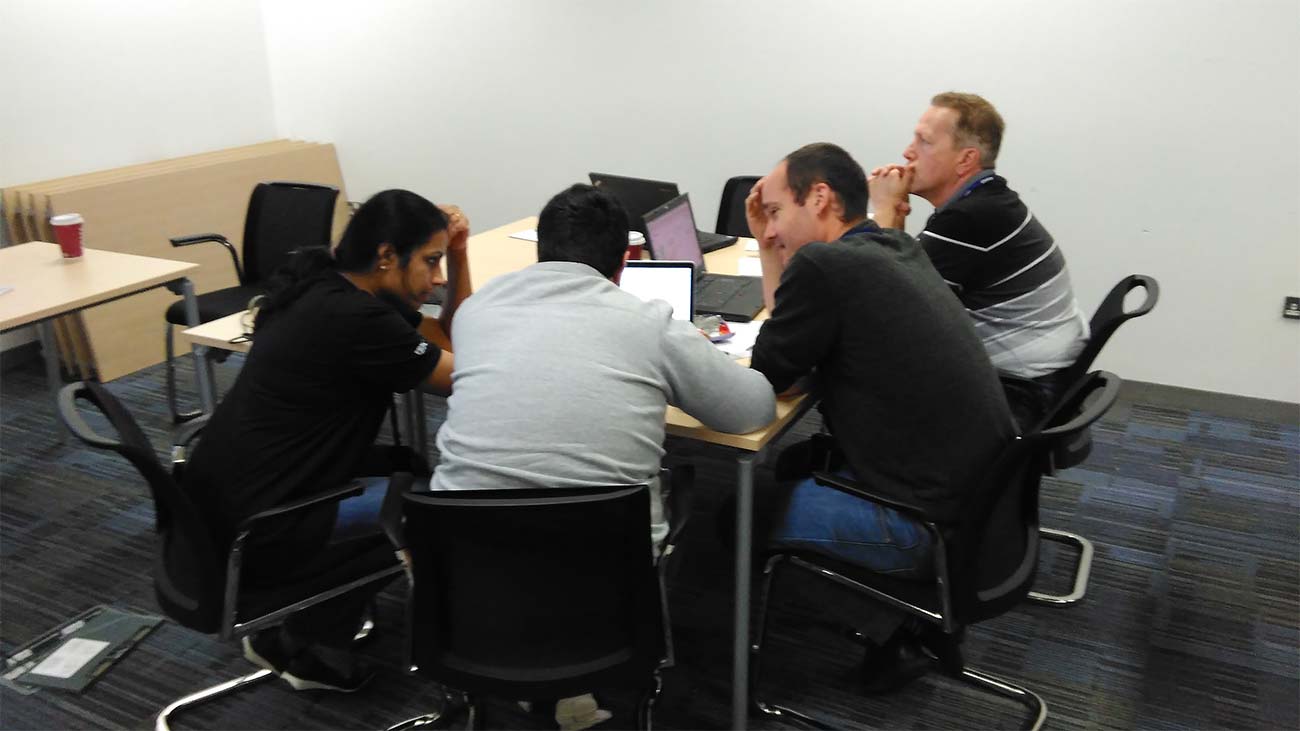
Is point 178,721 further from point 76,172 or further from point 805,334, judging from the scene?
point 76,172

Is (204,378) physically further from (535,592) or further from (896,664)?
(896,664)

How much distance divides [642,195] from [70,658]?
2.12m

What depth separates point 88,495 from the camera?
3225mm

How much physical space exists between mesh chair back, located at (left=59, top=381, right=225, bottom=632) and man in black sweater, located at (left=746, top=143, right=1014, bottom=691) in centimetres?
114

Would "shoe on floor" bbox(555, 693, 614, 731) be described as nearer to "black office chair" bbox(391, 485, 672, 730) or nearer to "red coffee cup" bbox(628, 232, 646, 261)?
"black office chair" bbox(391, 485, 672, 730)

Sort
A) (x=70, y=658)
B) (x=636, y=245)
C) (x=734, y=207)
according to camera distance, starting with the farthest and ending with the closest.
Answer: (x=734, y=207), (x=636, y=245), (x=70, y=658)

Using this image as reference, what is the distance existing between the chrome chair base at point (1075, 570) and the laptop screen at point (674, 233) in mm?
1329

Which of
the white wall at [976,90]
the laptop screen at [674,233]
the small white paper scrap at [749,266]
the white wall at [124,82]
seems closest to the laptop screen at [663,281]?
the laptop screen at [674,233]

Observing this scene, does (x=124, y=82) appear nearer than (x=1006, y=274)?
No

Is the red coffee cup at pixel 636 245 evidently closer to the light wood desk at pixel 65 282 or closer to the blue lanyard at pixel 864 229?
the blue lanyard at pixel 864 229

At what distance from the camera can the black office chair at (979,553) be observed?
184 centimetres

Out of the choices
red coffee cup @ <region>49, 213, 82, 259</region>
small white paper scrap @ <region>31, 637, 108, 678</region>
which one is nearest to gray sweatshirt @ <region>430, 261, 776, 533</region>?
small white paper scrap @ <region>31, 637, 108, 678</region>

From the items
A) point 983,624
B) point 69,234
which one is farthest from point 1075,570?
point 69,234

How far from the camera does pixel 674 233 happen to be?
9.92 ft
